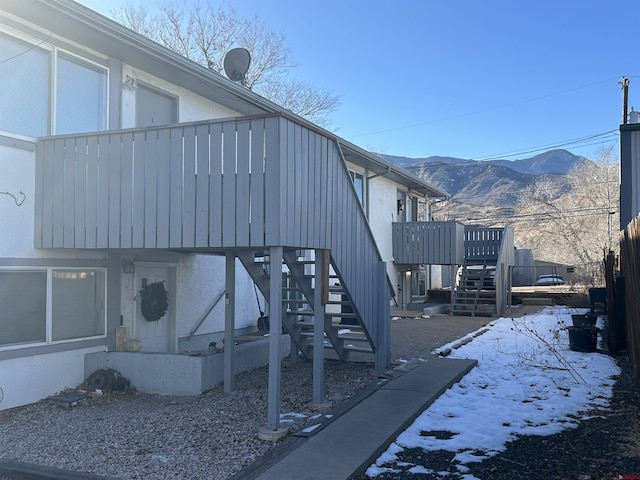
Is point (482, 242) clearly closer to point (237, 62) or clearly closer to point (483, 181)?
point (237, 62)

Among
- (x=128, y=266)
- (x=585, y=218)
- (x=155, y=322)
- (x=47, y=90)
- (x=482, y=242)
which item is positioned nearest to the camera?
(x=47, y=90)

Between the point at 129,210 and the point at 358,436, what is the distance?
12.1 ft

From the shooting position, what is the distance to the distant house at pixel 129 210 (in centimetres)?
624

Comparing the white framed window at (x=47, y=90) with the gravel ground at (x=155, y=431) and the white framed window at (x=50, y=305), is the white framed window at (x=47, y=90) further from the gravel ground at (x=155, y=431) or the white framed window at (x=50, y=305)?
the gravel ground at (x=155, y=431)

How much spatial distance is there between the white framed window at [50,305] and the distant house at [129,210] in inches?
0.7

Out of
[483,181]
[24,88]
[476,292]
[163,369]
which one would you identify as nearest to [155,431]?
[163,369]

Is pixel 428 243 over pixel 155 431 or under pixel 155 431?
over

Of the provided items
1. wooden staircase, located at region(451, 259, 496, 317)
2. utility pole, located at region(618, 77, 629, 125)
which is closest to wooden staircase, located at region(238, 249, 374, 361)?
wooden staircase, located at region(451, 259, 496, 317)

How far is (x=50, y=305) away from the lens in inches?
287

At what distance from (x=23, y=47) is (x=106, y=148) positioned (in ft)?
5.53

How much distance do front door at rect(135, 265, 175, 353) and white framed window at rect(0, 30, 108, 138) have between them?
91.4 inches

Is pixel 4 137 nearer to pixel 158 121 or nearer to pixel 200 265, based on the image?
Answer: pixel 158 121

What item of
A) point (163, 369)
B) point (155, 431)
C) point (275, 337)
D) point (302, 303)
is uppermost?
point (302, 303)

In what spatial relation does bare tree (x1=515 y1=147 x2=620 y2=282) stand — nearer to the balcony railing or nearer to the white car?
the white car
